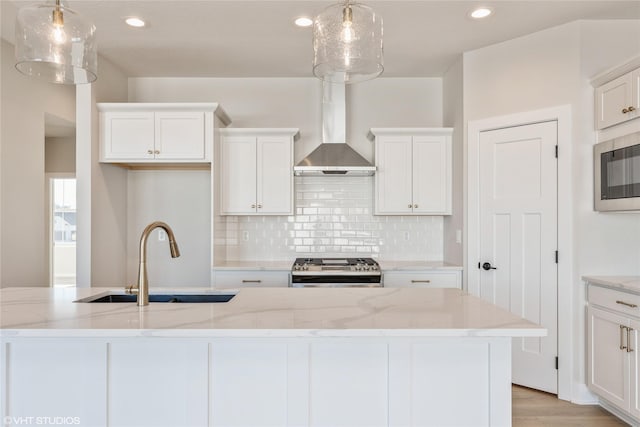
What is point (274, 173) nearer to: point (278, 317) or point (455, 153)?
point (455, 153)

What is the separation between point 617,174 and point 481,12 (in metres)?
1.45

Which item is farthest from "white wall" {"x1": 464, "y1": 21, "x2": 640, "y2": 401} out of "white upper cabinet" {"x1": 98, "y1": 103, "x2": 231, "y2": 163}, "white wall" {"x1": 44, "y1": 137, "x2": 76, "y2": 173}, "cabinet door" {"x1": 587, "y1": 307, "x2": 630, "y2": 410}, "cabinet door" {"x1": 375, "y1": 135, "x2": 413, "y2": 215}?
"white wall" {"x1": 44, "y1": 137, "x2": 76, "y2": 173}

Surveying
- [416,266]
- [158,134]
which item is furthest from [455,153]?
[158,134]

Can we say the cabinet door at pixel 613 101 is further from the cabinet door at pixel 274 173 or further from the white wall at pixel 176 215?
the white wall at pixel 176 215

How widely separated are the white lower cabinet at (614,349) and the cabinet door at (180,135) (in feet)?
10.8

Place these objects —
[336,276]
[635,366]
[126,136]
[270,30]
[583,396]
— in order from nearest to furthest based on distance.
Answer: [635,366] → [583,396] → [270,30] → [336,276] → [126,136]

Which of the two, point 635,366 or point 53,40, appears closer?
point 53,40

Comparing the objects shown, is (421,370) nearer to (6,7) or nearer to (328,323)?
(328,323)

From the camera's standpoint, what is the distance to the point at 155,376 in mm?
1612

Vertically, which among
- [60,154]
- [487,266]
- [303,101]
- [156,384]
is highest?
[303,101]

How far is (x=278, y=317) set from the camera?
1.63 metres

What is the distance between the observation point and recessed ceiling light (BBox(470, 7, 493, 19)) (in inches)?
113
